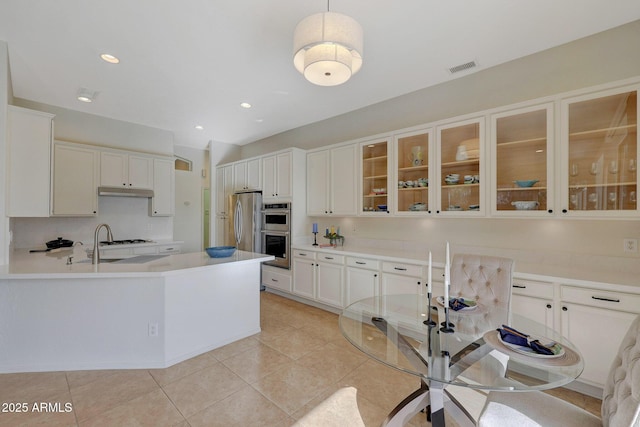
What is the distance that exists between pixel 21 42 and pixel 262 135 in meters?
3.36

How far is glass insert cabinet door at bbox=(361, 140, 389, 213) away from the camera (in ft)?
11.6

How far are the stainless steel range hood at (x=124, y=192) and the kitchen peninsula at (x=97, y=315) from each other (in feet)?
6.19

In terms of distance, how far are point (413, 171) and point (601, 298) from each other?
194 centimetres

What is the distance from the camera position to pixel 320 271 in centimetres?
388

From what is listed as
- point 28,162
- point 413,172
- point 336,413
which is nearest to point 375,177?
point 413,172

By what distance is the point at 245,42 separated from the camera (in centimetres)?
248

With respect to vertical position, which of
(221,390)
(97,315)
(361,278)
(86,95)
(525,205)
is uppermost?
(86,95)

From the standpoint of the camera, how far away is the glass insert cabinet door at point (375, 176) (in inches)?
140

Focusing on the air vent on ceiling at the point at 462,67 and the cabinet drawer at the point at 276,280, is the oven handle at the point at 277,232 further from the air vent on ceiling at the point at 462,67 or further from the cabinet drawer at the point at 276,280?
the air vent on ceiling at the point at 462,67

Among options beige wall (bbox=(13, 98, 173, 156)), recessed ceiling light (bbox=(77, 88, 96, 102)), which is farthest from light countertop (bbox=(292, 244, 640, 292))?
beige wall (bbox=(13, 98, 173, 156))

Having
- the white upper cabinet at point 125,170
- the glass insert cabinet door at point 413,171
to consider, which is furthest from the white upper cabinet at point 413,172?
the white upper cabinet at point 125,170

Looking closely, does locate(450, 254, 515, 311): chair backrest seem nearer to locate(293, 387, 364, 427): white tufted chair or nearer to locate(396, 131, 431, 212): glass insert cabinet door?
locate(396, 131, 431, 212): glass insert cabinet door

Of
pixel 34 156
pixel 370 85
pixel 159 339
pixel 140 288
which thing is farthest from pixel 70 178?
pixel 370 85

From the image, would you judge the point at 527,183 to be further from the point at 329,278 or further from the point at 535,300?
the point at 329,278
